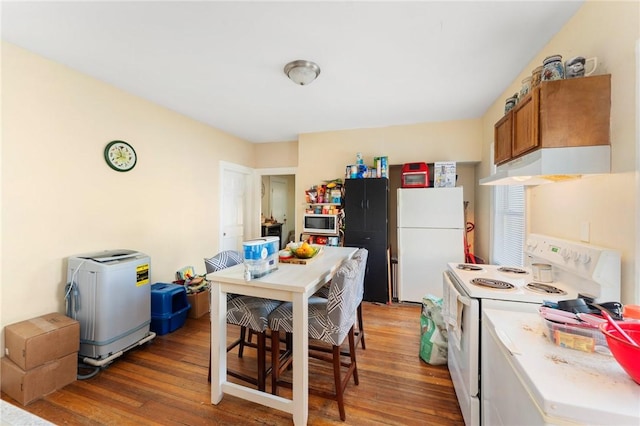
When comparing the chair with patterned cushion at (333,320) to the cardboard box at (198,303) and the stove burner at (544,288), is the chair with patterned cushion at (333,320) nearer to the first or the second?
the stove burner at (544,288)

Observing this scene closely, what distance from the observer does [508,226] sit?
2945 millimetres

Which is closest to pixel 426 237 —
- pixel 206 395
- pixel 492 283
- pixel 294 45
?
pixel 492 283

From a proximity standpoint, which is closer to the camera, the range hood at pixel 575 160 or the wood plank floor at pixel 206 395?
the range hood at pixel 575 160

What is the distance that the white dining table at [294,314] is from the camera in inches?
62.1

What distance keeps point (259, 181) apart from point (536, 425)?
4.83 m

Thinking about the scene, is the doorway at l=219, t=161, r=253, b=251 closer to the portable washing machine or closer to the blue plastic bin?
the blue plastic bin

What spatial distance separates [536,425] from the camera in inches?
31.5

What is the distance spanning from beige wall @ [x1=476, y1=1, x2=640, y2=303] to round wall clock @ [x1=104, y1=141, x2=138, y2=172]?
3.88 meters

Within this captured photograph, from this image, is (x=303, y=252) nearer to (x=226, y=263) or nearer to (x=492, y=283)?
(x=226, y=263)

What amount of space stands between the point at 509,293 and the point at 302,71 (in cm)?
225

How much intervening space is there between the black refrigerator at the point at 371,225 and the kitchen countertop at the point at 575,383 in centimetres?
258

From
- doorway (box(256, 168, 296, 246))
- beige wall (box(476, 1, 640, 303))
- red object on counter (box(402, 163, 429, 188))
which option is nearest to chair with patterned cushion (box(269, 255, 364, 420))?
beige wall (box(476, 1, 640, 303))

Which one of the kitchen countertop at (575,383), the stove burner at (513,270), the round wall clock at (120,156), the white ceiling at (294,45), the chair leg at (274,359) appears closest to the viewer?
the kitchen countertop at (575,383)

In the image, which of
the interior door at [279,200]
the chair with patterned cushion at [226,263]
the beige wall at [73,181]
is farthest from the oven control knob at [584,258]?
the interior door at [279,200]
